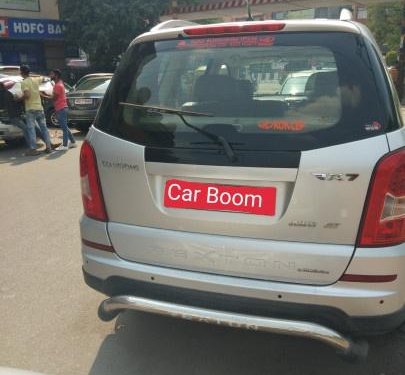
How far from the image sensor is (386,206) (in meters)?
2.29

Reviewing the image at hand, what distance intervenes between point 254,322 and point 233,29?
1454mm

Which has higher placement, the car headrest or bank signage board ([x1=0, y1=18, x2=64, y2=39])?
the car headrest

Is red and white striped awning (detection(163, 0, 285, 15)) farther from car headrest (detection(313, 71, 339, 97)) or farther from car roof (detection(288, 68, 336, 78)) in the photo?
car headrest (detection(313, 71, 339, 97))

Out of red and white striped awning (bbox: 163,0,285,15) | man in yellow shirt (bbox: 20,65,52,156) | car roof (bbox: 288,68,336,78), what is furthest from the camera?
red and white striped awning (bbox: 163,0,285,15)

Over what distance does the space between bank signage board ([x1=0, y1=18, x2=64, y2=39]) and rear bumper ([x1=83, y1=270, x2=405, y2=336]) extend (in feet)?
76.4

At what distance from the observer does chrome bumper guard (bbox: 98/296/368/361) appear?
2.31m

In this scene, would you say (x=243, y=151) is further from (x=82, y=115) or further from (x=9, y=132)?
(x=82, y=115)

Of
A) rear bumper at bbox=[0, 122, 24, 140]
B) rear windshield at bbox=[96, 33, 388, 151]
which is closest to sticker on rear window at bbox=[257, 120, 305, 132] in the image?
rear windshield at bbox=[96, 33, 388, 151]

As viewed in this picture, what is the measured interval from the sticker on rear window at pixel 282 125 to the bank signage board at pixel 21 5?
24112mm

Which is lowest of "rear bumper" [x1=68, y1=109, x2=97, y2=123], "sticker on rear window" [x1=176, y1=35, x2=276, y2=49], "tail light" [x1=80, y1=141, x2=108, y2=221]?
"rear bumper" [x1=68, y1=109, x2=97, y2=123]

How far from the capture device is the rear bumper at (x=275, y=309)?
7.74 ft

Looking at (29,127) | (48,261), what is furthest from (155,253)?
(29,127)

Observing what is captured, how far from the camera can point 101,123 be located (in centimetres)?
282

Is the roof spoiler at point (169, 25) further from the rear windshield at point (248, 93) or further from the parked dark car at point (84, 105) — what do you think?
the parked dark car at point (84, 105)
